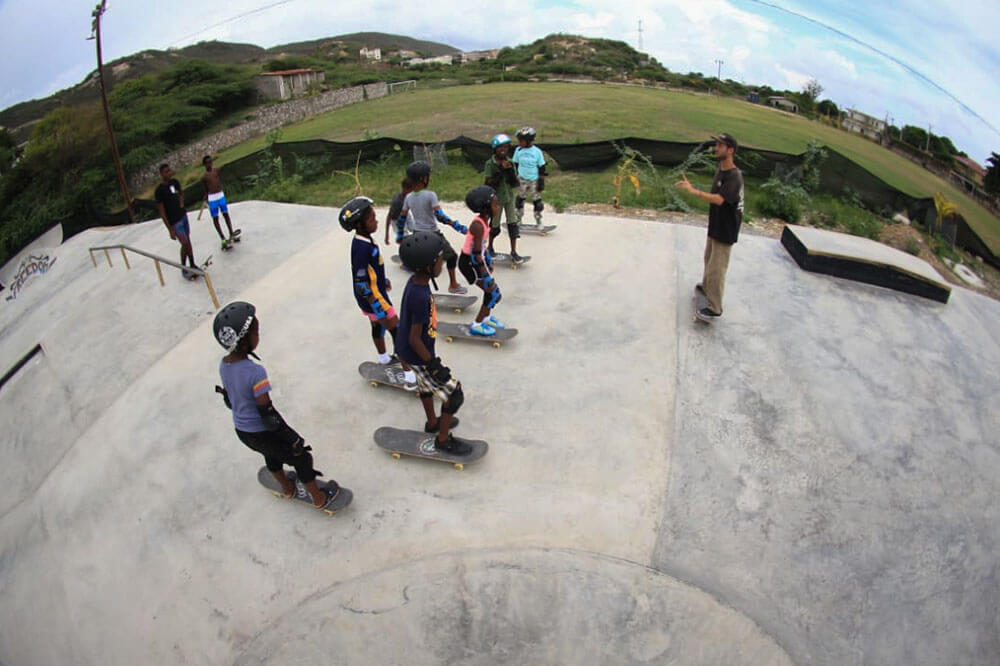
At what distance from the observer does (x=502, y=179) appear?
26.7 feet

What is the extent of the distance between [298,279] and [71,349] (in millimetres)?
3845

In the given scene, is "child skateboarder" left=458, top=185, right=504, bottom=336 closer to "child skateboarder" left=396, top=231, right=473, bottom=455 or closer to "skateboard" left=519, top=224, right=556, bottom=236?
"child skateboarder" left=396, top=231, right=473, bottom=455

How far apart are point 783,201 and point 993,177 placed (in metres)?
15.1

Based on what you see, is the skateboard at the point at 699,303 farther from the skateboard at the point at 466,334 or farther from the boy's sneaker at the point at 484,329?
the boy's sneaker at the point at 484,329

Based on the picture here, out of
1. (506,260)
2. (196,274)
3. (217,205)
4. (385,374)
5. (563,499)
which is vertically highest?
(217,205)

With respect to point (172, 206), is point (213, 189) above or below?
above

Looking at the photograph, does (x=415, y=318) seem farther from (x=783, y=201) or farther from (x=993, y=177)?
(x=993, y=177)

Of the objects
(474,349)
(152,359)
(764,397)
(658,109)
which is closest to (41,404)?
(152,359)

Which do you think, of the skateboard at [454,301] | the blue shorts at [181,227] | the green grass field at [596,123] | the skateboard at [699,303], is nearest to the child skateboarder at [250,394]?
the skateboard at [454,301]

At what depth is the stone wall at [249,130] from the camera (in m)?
33.5

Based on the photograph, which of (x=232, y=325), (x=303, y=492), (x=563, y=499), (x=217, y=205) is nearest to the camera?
(x=232, y=325)

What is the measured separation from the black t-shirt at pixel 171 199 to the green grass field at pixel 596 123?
11856mm

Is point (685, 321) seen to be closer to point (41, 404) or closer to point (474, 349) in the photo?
point (474, 349)

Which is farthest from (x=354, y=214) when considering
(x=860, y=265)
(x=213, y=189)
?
(x=860, y=265)
